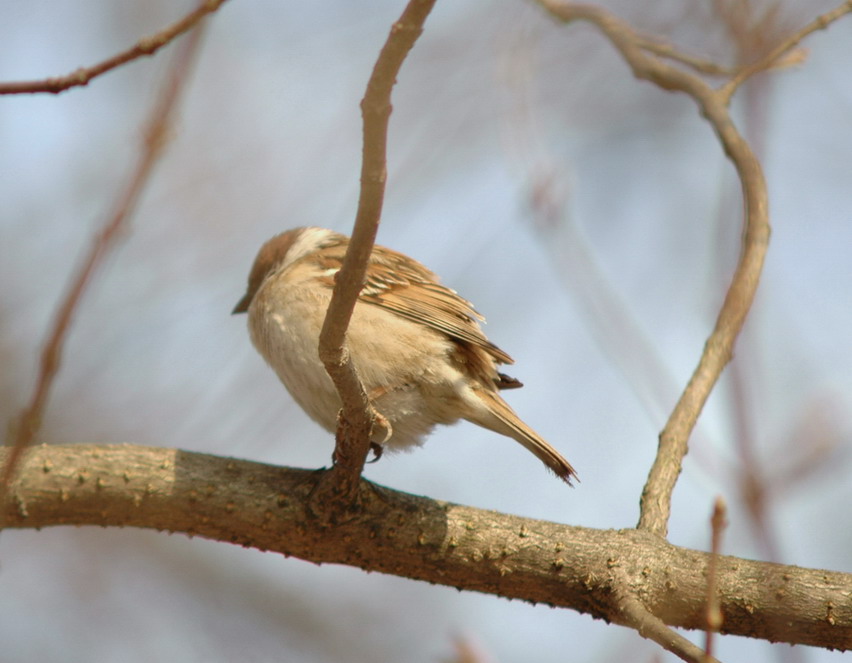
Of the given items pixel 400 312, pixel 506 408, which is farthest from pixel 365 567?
pixel 400 312

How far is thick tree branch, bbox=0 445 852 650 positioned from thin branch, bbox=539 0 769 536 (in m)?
0.26

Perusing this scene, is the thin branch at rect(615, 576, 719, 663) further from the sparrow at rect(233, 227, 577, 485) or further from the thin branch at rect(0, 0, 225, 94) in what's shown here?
the thin branch at rect(0, 0, 225, 94)

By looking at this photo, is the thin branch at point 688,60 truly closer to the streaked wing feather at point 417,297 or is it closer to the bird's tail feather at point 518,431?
the streaked wing feather at point 417,297

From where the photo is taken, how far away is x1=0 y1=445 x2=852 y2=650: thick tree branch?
3465 mm

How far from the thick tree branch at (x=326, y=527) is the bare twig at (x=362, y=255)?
26cm

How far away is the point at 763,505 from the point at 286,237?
426cm

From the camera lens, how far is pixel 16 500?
11.8 ft

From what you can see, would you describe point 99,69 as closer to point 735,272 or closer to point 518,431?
point 518,431

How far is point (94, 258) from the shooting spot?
4.32ft

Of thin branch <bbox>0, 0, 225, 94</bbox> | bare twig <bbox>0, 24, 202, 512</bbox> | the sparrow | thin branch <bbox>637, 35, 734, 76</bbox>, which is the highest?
thin branch <bbox>637, 35, 734, 76</bbox>

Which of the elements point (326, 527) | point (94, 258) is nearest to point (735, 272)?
point (326, 527)

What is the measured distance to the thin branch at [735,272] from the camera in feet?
11.9

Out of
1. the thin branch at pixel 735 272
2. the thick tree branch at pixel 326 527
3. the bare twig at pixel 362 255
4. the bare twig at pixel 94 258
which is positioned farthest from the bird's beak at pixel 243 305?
the bare twig at pixel 94 258

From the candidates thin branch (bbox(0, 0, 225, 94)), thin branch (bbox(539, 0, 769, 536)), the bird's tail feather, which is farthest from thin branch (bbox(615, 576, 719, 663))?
thin branch (bbox(0, 0, 225, 94))
